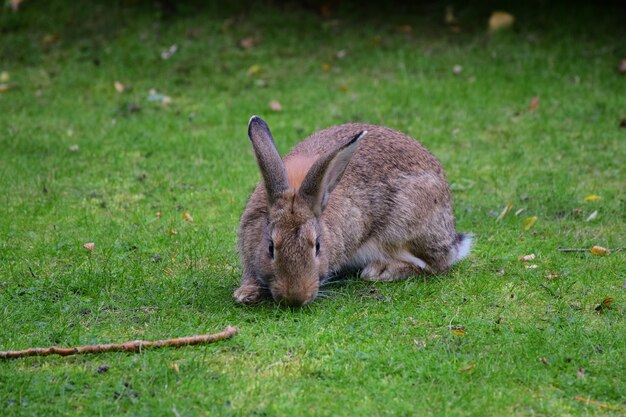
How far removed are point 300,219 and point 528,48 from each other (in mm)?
7352

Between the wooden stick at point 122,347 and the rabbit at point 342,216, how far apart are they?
57 centimetres

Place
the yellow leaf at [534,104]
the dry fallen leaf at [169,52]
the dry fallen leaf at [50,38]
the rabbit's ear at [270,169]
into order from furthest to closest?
the dry fallen leaf at [50,38] → the dry fallen leaf at [169,52] → the yellow leaf at [534,104] → the rabbit's ear at [270,169]

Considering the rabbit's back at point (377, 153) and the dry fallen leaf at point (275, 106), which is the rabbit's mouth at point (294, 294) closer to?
the rabbit's back at point (377, 153)

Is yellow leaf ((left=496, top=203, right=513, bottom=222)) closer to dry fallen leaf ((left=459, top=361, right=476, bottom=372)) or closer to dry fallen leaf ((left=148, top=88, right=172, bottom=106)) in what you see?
dry fallen leaf ((left=459, top=361, right=476, bottom=372))

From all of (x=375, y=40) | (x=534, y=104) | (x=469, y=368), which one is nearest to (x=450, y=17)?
(x=375, y=40)

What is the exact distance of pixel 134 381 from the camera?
487cm

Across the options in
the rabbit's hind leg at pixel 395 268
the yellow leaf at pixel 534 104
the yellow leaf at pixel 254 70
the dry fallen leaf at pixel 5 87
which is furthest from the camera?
the yellow leaf at pixel 254 70

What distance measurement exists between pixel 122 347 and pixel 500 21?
29.7ft

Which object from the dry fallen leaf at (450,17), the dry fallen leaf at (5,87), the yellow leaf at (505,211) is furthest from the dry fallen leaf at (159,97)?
the yellow leaf at (505,211)

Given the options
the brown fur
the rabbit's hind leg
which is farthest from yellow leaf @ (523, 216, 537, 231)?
the brown fur

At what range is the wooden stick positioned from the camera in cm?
515

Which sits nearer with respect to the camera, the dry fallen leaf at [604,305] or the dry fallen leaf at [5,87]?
the dry fallen leaf at [604,305]

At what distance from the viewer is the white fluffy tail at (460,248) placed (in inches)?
277

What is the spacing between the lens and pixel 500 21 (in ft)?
42.2
